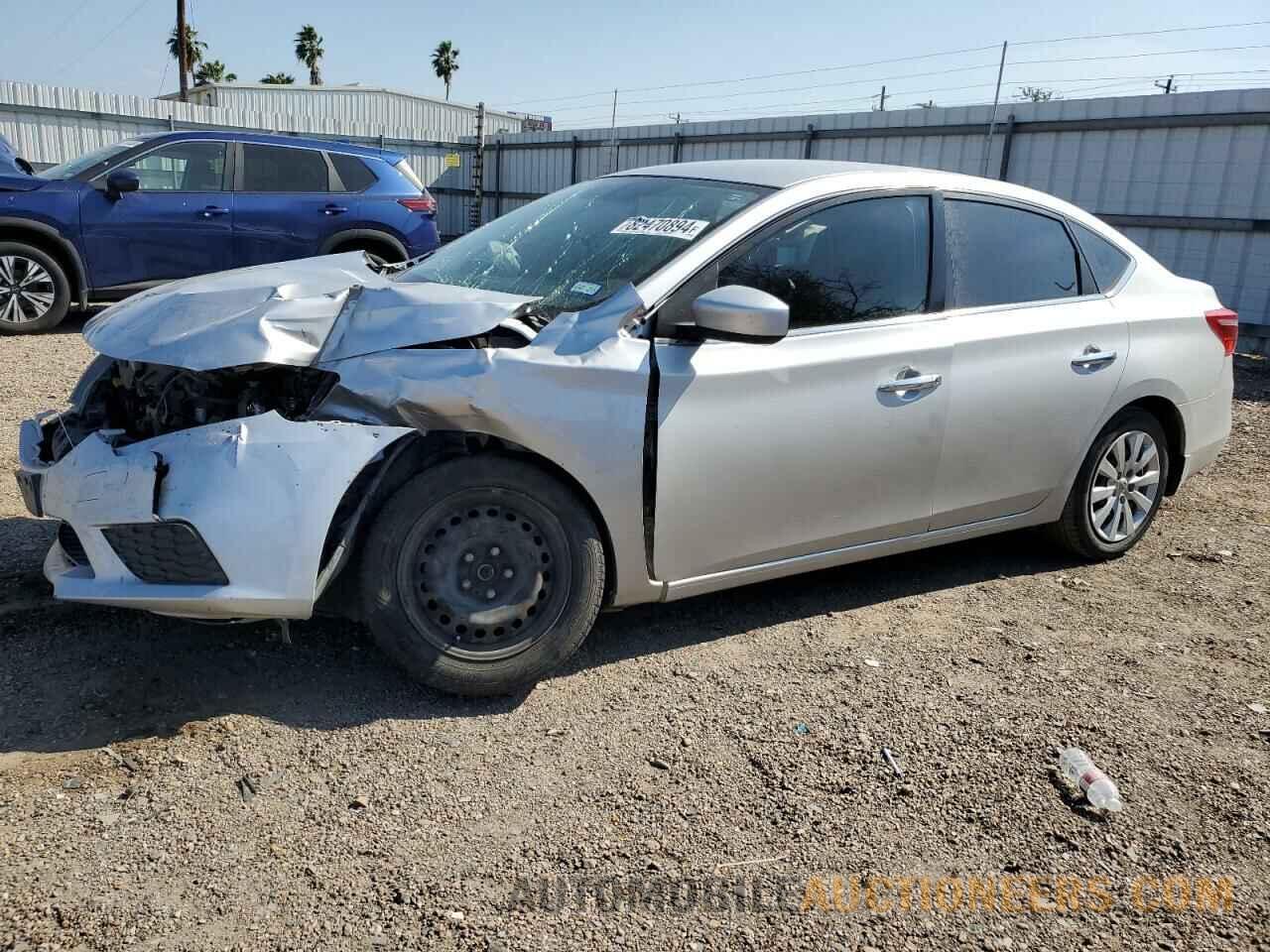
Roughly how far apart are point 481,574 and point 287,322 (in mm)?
986

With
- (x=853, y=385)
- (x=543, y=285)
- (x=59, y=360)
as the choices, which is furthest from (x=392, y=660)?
(x=59, y=360)

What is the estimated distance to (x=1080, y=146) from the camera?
1178cm

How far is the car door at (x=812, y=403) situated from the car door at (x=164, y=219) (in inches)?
303

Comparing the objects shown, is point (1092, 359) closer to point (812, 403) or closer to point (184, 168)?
point (812, 403)

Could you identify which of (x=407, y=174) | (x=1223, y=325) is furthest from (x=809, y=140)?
(x=1223, y=325)

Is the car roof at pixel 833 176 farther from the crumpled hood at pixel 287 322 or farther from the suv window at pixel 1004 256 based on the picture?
the crumpled hood at pixel 287 322

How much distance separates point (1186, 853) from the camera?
2797 mm

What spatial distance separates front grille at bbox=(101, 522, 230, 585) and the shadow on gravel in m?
0.48

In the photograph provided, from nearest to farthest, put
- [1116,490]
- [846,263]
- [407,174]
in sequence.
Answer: [846,263] → [1116,490] → [407,174]

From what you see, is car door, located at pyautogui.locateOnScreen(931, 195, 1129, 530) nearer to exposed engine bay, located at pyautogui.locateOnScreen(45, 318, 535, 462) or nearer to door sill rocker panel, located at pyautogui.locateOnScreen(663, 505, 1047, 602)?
door sill rocker panel, located at pyautogui.locateOnScreen(663, 505, 1047, 602)

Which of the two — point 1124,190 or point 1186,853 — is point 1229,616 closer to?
point 1186,853

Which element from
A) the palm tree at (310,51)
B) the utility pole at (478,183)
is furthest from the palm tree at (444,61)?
the utility pole at (478,183)

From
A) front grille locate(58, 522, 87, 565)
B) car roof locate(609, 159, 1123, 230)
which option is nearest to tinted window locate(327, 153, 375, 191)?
car roof locate(609, 159, 1123, 230)

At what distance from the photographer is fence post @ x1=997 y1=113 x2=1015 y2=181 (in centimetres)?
1225
